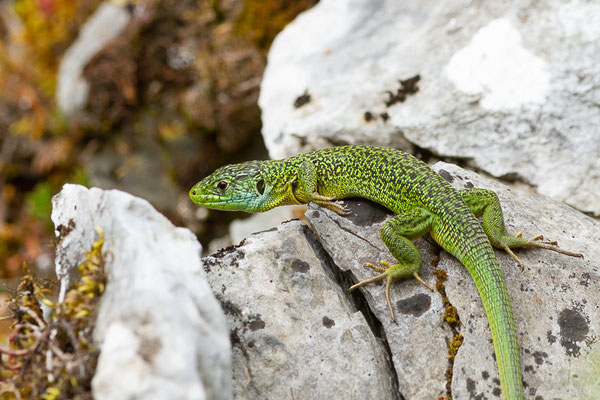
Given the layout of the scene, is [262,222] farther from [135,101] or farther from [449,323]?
[449,323]

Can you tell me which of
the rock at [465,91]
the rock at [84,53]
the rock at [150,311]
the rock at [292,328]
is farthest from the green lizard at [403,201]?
the rock at [84,53]

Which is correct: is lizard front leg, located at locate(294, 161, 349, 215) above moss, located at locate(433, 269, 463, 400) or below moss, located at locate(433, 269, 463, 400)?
above

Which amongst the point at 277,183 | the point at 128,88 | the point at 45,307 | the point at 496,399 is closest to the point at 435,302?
the point at 496,399

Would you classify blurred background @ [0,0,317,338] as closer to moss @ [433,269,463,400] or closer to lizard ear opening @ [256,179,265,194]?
lizard ear opening @ [256,179,265,194]

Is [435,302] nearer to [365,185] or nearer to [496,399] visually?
[496,399]

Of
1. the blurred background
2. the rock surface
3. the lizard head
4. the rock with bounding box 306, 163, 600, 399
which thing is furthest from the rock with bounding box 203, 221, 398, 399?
the blurred background

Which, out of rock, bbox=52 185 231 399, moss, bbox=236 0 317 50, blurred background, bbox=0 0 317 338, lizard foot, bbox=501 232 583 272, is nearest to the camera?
rock, bbox=52 185 231 399

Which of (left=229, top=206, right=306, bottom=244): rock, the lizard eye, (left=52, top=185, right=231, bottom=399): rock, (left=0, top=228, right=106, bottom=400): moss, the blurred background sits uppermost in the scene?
(left=52, top=185, right=231, bottom=399): rock
